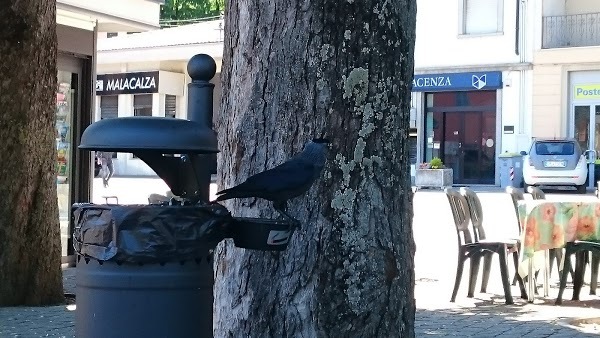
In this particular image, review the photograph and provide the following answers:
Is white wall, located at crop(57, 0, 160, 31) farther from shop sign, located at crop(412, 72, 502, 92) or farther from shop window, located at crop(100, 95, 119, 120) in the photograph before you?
shop window, located at crop(100, 95, 119, 120)

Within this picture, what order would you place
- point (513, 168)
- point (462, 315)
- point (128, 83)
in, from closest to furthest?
point (462, 315)
point (513, 168)
point (128, 83)

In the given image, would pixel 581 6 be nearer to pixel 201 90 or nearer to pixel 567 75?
pixel 567 75

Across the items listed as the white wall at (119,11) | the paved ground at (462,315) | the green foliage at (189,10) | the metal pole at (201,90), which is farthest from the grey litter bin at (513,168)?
the metal pole at (201,90)

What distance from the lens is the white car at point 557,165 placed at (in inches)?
1069

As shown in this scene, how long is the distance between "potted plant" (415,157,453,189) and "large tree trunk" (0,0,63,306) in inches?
888

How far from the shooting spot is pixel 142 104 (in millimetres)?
39938

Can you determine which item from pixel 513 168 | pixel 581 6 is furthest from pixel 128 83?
pixel 581 6

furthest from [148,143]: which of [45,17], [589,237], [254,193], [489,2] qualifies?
[489,2]

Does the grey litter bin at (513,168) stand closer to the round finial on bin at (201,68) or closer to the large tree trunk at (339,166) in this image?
the large tree trunk at (339,166)

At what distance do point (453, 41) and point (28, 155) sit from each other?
26.5 metres

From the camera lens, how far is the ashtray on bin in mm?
2936

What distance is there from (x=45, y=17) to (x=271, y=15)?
488 centimetres

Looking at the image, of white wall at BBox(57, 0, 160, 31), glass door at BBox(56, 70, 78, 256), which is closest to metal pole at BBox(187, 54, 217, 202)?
white wall at BBox(57, 0, 160, 31)

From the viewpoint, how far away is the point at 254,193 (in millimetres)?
2844
